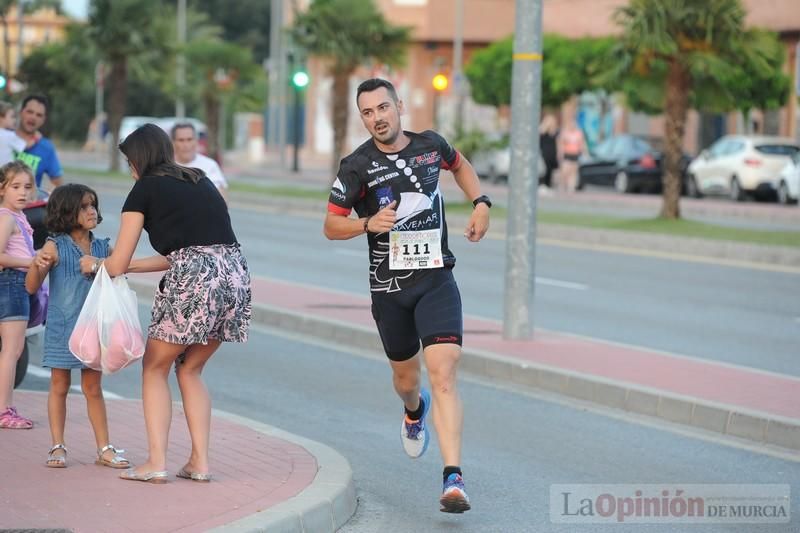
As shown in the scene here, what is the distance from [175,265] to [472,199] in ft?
5.03

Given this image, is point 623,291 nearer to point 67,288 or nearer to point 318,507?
point 67,288

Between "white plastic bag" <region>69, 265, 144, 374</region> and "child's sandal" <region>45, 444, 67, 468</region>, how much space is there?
0.57m

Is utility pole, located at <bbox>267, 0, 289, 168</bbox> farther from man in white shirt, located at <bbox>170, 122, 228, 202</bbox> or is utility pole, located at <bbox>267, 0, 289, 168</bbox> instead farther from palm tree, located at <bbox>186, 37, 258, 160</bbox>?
man in white shirt, located at <bbox>170, 122, 228, 202</bbox>

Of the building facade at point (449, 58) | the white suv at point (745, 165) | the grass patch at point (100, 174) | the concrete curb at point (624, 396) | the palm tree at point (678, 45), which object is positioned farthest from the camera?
the building facade at point (449, 58)

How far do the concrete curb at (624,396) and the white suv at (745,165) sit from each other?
Answer: 2479 centimetres

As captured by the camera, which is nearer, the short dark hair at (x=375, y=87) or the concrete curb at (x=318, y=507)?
the concrete curb at (x=318, y=507)

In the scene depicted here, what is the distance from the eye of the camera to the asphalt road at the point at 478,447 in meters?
7.31

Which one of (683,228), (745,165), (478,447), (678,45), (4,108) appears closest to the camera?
(478,447)

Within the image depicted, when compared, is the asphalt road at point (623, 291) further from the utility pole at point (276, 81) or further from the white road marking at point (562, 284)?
the utility pole at point (276, 81)

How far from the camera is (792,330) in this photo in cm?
1459

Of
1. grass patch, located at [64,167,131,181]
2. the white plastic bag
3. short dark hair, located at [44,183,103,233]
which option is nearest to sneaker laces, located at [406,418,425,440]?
the white plastic bag

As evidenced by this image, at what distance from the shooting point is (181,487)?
7.00m

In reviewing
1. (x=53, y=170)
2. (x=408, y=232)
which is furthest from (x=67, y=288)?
(x=53, y=170)

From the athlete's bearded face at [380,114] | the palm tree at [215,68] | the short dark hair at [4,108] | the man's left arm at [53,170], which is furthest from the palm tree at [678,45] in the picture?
the palm tree at [215,68]
